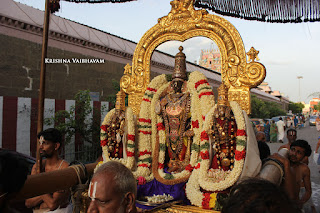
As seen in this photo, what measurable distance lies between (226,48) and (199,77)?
65 cm

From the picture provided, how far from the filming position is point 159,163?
4309mm

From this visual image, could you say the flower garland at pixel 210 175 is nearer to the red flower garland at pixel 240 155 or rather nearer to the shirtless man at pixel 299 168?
the red flower garland at pixel 240 155

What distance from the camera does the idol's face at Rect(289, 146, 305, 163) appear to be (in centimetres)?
373

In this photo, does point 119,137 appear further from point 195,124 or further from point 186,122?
point 195,124

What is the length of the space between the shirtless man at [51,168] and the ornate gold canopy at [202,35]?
6.56 feet

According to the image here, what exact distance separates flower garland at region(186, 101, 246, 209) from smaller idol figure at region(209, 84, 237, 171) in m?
0.09

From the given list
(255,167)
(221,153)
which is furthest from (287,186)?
(221,153)

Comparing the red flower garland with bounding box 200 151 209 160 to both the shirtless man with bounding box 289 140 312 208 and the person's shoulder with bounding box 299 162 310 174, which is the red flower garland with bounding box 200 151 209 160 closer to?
the shirtless man with bounding box 289 140 312 208

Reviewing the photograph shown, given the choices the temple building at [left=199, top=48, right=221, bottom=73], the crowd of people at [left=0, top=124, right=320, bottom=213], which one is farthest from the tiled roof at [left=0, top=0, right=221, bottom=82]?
the crowd of people at [left=0, top=124, right=320, bottom=213]

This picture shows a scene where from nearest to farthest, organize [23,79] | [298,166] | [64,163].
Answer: [64,163]
[298,166]
[23,79]

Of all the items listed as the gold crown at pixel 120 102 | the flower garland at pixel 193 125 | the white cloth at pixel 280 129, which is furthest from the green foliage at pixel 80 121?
the white cloth at pixel 280 129

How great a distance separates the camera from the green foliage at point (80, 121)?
7.97m

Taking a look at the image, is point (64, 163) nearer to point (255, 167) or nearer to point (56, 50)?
point (255, 167)

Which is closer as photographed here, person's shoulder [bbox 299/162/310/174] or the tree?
person's shoulder [bbox 299/162/310/174]
